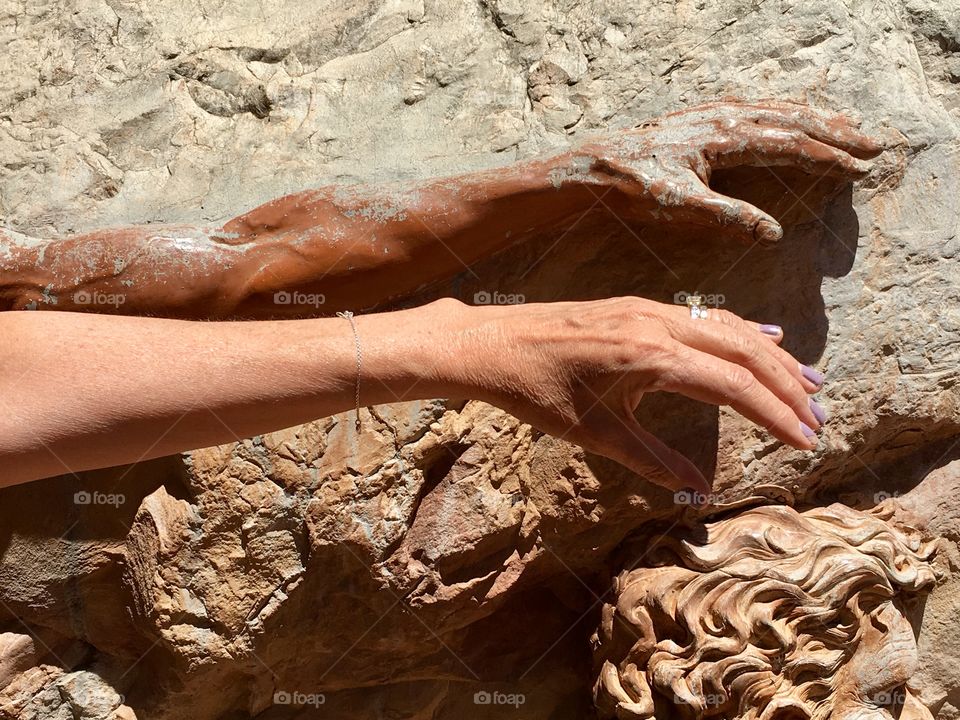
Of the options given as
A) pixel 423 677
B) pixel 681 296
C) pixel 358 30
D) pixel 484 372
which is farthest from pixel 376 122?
pixel 423 677

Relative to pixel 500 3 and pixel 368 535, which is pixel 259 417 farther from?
pixel 500 3

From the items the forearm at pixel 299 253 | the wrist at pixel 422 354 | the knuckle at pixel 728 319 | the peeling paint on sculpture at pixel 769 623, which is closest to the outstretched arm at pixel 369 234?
the forearm at pixel 299 253

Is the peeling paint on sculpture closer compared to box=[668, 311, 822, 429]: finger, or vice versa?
box=[668, 311, 822, 429]: finger

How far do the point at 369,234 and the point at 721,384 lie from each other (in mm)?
727

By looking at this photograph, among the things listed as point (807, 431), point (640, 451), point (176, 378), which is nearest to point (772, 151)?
point (807, 431)

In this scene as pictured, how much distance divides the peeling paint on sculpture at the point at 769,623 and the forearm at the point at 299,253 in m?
0.68

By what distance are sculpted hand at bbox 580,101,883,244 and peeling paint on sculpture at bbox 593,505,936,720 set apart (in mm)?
580

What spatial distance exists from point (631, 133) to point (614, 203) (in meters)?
0.12

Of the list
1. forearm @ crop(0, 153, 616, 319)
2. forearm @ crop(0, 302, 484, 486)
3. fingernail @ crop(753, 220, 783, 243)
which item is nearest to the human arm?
forearm @ crop(0, 302, 484, 486)

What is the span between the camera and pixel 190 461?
6.15 ft

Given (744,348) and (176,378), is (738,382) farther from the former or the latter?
(176,378)

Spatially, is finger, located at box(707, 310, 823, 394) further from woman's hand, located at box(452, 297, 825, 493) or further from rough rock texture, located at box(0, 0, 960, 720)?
rough rock texture, located at box(0, 0, 960, 720)

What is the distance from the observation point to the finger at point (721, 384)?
4.71ft

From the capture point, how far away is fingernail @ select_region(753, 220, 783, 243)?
169 cm
